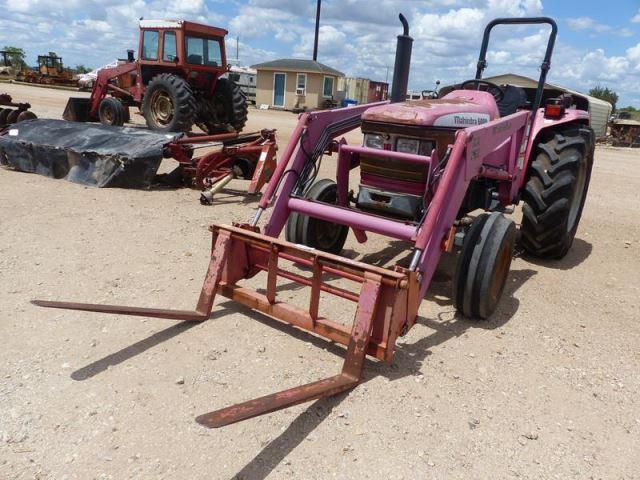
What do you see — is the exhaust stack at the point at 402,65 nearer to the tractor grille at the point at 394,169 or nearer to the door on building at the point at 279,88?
the tractor grille at the point at 394,169

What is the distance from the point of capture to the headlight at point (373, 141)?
3.95 metres

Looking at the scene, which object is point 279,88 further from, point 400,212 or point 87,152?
point 400,212

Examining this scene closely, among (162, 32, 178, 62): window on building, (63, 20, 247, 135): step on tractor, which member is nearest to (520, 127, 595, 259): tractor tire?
(63, 20, 247, 135): step on tractor

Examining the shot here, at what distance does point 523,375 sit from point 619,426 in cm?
57

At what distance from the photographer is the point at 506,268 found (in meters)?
3.92

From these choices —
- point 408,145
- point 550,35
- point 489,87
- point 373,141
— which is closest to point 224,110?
point 489,87

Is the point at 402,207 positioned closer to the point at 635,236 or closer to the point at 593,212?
the point at 635,236

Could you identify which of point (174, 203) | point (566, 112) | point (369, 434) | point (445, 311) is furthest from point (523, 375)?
point (174, 203)

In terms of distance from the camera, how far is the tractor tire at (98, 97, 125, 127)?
38.2 feet

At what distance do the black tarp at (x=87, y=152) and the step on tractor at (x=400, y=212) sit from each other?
3.41 metres

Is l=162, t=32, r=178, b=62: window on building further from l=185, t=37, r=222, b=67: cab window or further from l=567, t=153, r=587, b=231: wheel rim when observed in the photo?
l=567, t=153, r=587, b=231: wheel rim

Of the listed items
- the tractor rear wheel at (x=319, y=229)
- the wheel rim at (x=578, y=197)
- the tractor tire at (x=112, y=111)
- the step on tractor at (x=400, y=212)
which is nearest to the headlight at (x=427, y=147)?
the step on tractor at (x=400, y=212)

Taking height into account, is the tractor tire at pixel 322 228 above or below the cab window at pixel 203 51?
below

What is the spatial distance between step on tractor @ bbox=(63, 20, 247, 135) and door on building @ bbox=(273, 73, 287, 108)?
1900 cm
